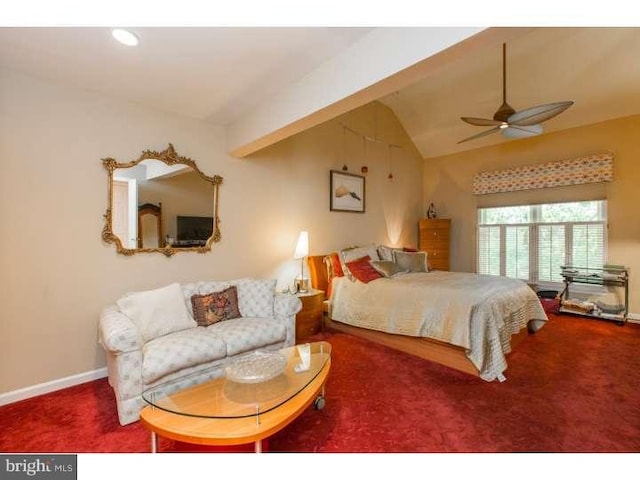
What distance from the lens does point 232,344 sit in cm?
232

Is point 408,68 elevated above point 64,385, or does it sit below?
above

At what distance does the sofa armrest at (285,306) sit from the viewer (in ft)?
9.29

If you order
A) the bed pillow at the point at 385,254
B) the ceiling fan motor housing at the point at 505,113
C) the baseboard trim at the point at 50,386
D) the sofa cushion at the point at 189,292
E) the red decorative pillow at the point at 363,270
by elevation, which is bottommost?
the baseboard trim at the point at 50,386

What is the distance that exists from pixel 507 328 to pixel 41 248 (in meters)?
3.88

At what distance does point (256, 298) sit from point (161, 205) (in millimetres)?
1284

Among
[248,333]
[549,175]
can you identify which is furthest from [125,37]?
[549,175]

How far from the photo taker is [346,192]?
4652 millimetres

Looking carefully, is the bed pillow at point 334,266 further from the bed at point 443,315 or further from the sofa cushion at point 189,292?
the sofa cushion at point 189,292

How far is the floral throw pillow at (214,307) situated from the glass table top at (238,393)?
629mm

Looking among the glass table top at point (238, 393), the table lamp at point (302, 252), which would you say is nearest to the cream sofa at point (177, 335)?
the glass table top at point (238, 393)

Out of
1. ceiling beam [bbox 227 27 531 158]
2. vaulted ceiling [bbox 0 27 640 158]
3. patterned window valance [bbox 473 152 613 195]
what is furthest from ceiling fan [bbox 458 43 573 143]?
patterned window valance [bbox 473 152 613 195]

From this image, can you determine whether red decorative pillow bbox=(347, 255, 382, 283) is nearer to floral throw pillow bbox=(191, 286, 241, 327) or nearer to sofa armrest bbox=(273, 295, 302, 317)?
sofa armrest bbox=(273, 295, 302, 317)
